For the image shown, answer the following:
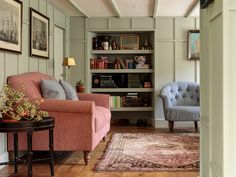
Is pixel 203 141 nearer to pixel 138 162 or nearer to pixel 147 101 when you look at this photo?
pixel 138 162

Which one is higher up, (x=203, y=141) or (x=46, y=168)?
(x=203, y=141)

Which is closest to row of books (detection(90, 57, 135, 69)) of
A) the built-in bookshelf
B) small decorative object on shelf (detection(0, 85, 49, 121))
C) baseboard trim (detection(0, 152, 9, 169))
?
the built-in bookshelf

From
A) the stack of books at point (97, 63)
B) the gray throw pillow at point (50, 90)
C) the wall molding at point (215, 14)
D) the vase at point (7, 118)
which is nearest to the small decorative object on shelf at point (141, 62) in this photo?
the stack of books at point (97, 63)

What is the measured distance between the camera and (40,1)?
5312 mm

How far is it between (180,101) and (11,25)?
12.3 ft

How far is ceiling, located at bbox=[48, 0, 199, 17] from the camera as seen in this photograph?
18.9ft

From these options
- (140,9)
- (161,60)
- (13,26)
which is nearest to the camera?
(13,26)

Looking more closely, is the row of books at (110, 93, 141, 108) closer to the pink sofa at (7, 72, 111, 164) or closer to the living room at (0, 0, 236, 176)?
the living room at (0, 0, 236, 176)

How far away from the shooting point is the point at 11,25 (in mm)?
4117

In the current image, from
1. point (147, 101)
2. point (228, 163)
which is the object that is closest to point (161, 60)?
point (147, 101)

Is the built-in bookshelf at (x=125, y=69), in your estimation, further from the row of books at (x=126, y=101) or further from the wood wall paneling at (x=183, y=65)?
the wood wall paneling at (x=183, y=65)

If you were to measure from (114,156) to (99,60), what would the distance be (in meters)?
3.41

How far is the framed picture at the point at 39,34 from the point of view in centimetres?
489

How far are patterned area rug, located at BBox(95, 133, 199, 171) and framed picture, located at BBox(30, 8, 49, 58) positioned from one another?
5.58 feet
